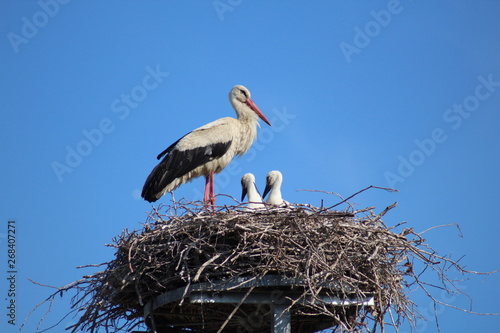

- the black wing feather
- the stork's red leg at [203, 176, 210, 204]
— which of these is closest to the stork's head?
the black wing feather

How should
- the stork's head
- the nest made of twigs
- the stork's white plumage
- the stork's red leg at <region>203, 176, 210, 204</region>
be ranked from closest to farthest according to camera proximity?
the nest made of twigs < the stork's white plumage < the stork's red leg at <region>203, 176, 210, 204</region> < the stork's head

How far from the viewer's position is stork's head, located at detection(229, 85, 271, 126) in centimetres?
953

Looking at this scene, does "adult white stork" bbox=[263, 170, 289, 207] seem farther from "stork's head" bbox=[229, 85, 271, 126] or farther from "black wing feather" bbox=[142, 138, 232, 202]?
"stork's head" bbox=[229, 85, 271, 126]

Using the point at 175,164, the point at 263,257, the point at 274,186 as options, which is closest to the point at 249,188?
Result: the point at 274,186

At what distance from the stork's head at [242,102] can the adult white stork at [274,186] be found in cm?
118

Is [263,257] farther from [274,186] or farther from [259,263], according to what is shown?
[274,186]

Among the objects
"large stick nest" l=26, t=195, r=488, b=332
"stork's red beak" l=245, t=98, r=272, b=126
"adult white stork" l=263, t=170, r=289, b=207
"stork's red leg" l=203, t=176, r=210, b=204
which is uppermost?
"stork's red beak" l=245, t=98, r=272, b=126

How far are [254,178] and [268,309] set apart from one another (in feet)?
8.22

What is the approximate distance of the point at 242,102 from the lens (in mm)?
9609

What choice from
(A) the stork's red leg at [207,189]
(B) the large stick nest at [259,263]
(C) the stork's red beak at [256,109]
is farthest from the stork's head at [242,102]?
(B) the large stick nest at [259,263]

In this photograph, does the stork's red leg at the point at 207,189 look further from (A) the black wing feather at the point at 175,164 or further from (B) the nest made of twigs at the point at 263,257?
(B) the nest made of twigs at the point at 263,257

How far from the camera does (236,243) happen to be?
6.10 metres

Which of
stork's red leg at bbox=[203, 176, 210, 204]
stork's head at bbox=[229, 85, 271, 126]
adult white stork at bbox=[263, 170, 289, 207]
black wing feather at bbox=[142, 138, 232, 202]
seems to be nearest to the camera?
adult white stork at bbox=[263, 170, 289, 207]

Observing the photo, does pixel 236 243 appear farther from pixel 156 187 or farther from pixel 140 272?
pixel 156 187
